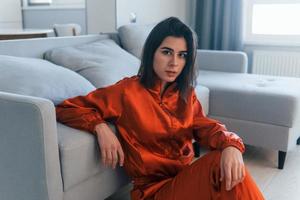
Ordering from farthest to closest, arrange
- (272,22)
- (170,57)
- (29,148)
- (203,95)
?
(272,22), (203,95), (170,57), (29,148)

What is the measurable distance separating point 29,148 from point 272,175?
144 cm

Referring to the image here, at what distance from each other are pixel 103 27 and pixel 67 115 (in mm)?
1507

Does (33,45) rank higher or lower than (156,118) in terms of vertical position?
higher

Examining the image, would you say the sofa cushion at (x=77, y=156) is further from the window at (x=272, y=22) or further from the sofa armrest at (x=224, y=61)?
the window at (x=272, y=22)

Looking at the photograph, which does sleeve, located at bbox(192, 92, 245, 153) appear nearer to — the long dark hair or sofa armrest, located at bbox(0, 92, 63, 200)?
the long dark hair

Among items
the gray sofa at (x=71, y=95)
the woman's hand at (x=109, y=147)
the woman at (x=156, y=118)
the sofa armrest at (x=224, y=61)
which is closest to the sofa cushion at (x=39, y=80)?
the gray sofa at (x=71, y=95)

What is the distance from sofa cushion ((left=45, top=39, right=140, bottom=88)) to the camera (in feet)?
6.61

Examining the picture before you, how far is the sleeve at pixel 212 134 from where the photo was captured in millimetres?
1268

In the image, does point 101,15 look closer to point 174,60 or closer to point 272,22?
point 174,60

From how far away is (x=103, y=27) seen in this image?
282cm

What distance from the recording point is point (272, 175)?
214cm

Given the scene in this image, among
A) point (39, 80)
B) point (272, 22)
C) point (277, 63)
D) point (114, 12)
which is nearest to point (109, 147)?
point (39, 80)

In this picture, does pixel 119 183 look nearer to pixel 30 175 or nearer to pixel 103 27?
pixel 30 175

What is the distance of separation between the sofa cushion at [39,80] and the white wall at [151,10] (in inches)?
44.7
